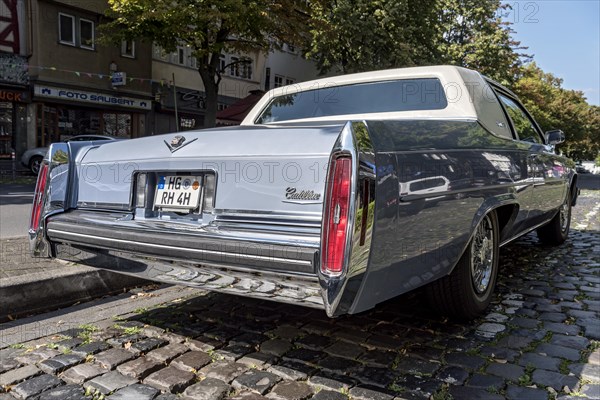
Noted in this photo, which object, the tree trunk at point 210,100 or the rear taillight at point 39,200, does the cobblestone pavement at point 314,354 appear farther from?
the tree trunk at point 210,100

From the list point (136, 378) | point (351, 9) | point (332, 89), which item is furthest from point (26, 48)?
point (136, 378)

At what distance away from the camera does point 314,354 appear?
9.13ft

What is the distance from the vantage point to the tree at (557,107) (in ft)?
124

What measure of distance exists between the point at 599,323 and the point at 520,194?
1016mm

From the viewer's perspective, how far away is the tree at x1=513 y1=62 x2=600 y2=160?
37869 mm

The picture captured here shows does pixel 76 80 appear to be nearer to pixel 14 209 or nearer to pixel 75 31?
pixel 75 31

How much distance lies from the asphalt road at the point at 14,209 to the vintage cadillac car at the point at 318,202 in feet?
11.1

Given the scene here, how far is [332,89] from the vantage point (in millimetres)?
4105

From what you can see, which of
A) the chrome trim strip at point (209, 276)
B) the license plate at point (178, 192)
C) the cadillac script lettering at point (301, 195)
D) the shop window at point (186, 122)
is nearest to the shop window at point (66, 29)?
the shop window at point (186, 122)

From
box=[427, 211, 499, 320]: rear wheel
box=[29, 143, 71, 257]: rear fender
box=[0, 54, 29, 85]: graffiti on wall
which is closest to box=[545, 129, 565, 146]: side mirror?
box=[427, 211, 499, 320]: rear wheel

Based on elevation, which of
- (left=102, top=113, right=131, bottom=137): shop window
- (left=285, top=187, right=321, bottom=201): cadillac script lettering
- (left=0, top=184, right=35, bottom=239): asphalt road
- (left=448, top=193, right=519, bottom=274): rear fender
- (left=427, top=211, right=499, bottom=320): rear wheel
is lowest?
(left=0, top=184, right=35, bottom=239): asphalt road

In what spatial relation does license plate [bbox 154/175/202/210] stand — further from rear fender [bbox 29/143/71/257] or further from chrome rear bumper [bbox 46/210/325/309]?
rear fender [bbox 29/143/71/257]

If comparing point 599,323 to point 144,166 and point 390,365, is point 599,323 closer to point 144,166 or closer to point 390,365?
point 390,365

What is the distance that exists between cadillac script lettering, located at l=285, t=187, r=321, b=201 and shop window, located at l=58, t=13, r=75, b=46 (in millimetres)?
20404
